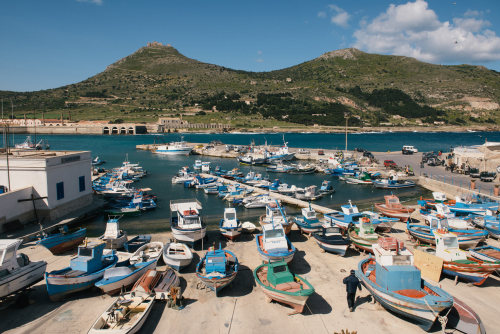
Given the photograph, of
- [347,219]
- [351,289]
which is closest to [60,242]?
[351,289]

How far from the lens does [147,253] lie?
14031 millimetres

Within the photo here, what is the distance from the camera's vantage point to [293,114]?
161 metres

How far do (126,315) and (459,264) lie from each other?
11772mm

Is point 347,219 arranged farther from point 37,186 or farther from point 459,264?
point 37,186

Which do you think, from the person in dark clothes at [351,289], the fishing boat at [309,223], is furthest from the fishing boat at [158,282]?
the fishing boat at [309,223]

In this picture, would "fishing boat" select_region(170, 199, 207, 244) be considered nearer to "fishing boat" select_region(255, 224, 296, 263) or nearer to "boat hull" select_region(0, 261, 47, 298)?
"fishing boat" select_region(255, 224, 296, 263)

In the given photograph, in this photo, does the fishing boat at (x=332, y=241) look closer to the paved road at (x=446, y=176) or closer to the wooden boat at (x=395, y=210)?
the wooden boat at (x=395, y=210)

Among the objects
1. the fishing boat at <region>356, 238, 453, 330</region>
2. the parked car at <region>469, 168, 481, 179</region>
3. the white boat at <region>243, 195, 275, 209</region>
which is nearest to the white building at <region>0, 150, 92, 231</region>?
the white boat at <region>243, 195, 275, 209</region>

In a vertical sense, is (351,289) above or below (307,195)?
above

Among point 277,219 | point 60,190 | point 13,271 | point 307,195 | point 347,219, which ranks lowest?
point 307,195

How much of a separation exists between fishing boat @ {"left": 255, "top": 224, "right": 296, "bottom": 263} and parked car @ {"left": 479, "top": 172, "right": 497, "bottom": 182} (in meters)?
26.0

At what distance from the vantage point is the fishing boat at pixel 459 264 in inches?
461

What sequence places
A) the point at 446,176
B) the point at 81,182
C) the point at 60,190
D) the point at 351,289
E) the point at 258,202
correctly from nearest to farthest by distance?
the point at 351,289
the point at 60,190
the point at 81,182
the point at 258,202
the point at 446,176

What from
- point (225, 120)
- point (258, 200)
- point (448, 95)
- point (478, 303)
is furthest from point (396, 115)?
point (478, 303)
